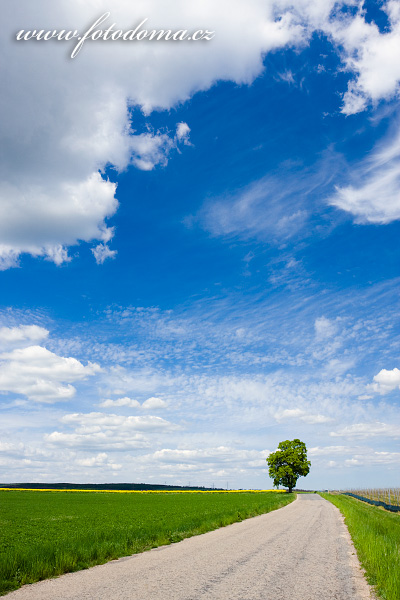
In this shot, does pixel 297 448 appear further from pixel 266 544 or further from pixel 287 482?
pixel 266 544

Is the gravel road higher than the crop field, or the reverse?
the gravel road

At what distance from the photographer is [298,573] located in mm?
12945

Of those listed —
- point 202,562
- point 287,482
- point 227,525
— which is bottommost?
point 287,482

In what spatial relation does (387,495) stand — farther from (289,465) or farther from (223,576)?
(223,576)

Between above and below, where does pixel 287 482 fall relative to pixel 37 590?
below

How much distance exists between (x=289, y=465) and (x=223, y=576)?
10466cm

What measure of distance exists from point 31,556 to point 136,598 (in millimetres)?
5431

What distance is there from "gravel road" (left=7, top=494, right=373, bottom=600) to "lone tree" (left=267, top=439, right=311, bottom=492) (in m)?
94.7

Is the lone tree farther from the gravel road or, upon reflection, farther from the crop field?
the gravel road

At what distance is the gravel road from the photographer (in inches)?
410

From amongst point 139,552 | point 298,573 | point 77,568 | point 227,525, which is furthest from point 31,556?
point 227,525

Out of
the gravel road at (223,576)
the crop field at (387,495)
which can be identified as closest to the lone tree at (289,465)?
the crop field at (387,495)

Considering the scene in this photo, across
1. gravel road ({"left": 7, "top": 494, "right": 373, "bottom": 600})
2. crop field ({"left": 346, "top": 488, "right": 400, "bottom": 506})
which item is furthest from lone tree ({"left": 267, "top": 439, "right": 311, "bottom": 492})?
gravel road ({"left": 7, "top": 494, "right": 373, "bottom": 600})

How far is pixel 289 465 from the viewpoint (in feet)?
356
